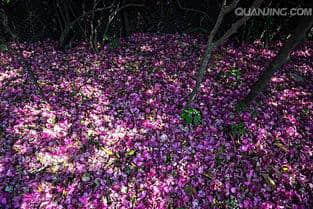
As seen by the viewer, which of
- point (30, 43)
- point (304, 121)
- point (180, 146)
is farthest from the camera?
point (30, 43)

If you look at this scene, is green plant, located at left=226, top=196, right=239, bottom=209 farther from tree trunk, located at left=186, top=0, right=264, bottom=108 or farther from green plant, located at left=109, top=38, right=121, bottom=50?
green plant, located at left=109, top=38, right=121, bottom=50

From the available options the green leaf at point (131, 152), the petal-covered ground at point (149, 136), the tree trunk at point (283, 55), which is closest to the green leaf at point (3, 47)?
the petal-covered ground at point (149, 136)

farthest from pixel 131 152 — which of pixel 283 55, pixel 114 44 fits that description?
pixel 114 44

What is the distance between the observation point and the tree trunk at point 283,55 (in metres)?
4.13

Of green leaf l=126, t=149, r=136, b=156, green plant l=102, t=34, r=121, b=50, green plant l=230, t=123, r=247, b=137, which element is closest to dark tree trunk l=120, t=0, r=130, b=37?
green plant l=102, t=34, r=121, b=50

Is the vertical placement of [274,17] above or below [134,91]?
above

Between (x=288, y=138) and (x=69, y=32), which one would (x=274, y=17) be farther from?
(x=69, y=32)

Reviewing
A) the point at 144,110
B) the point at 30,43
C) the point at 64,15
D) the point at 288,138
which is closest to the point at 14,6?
the point at 30,43

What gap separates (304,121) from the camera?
5.36 meters

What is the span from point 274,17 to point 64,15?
7087 millimetres

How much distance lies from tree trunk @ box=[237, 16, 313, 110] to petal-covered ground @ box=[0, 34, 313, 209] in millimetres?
258

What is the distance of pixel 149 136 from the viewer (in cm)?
489

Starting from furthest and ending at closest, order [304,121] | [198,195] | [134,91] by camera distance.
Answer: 1. [134,91]
2. [304,121]
3. [198,195]

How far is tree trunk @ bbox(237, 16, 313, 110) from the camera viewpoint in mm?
4133
